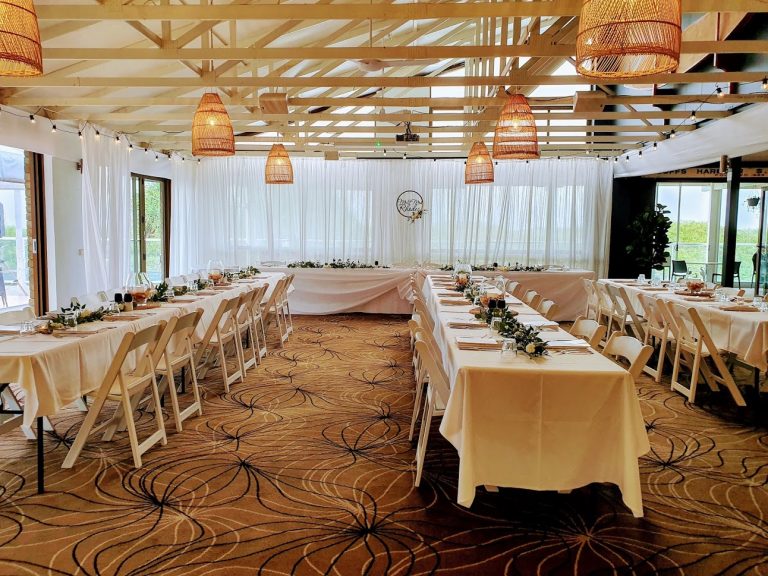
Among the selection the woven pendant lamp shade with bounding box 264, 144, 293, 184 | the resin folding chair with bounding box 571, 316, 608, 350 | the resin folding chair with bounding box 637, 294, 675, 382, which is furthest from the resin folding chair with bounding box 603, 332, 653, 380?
the woven pendant lamp shade with bounding box 264, 144, 293, 184

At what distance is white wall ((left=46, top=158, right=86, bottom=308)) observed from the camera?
7.64 meters

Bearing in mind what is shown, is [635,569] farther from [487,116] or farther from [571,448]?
[487,116]

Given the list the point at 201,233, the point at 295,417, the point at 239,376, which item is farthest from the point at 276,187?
the point at 295,417

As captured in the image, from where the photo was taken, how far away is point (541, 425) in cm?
304

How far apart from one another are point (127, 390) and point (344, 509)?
1667 mm

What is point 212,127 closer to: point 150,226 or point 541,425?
point 541,425

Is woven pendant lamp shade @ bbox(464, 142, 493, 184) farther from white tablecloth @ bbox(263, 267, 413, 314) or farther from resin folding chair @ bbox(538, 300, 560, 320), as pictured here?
white tablecloth @ bbox(263, 267, 413, 314)

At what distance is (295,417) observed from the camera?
471 centimetres

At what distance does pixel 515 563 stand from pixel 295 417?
2.46 meters

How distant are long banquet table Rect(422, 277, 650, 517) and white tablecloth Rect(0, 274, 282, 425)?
233 cm

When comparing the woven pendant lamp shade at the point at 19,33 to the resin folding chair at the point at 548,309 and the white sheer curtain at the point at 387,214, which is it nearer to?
the resin folding chair at the point at 548,309

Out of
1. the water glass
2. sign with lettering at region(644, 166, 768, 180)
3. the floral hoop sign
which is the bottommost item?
the water glass

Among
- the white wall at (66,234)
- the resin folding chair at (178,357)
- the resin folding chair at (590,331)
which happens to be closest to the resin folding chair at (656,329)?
the resin folding chair at (590,331)

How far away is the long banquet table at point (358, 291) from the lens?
10.2 m
